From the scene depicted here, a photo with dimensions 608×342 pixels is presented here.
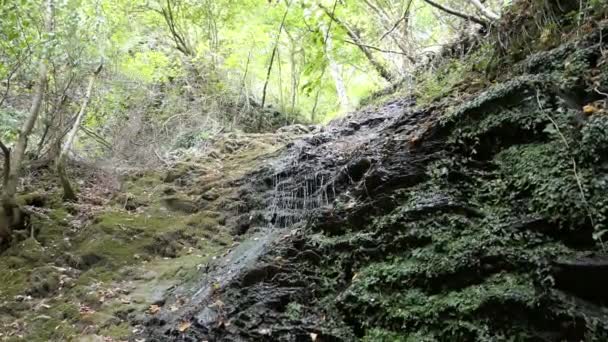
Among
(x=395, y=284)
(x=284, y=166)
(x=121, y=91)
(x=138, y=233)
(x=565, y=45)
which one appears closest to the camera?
(x=395, y=284)

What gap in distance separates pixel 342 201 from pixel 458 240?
1953 millimetres

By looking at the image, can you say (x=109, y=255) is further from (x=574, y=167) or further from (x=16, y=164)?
(x=574, y=167)

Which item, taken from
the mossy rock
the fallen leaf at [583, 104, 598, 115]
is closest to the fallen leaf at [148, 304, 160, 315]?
the mossy rock

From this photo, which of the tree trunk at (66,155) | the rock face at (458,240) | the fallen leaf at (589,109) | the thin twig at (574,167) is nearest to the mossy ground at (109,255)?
the tree trunk at (66,155)

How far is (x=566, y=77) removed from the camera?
16.0ft

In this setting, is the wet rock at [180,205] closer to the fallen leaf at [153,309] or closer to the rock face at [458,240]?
the rock face at [458,240]

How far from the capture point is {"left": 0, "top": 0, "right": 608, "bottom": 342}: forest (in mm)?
4129

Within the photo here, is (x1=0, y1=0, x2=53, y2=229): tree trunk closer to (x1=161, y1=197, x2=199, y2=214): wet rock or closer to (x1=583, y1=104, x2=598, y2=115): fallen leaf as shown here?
(x1=161, y1=197, x2=199, y2=214): wet rock

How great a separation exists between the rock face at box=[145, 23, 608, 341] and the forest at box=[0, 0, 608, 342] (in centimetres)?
2

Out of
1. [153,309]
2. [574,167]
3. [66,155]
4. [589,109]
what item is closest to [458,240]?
[574,167]

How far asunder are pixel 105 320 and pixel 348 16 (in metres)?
9.67

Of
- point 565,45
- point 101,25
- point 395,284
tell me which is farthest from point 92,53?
point 565,45

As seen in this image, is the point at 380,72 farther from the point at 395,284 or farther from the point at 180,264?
the point at 395,284

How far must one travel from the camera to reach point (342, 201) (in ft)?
20.4
